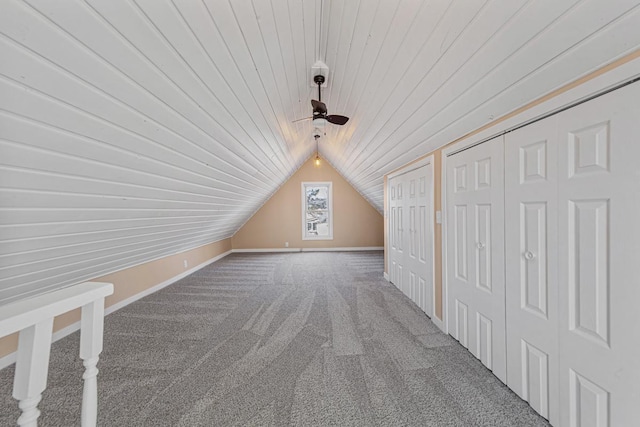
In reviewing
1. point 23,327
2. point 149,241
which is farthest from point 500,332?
point 149,241

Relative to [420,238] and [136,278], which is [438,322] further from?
[136,278]

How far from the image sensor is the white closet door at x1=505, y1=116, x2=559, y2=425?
4.18 feet

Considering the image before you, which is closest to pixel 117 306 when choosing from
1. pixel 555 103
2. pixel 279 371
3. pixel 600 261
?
pixel 279 371

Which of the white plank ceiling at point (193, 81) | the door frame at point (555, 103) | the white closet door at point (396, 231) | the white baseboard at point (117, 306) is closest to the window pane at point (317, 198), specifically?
the white baseboard at point (117, 306)

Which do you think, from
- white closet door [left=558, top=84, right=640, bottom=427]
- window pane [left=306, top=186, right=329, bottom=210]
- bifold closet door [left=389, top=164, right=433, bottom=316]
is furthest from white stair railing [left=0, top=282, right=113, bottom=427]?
window pane [left=306, top=186, right=329, bottom=210]

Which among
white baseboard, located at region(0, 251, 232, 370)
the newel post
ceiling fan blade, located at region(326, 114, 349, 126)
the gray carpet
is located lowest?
the gray carpet

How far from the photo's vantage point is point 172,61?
1.18m

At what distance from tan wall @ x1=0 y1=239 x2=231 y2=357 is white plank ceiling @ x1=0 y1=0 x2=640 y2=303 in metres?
0.44

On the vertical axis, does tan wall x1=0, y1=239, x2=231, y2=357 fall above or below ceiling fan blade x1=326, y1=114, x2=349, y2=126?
below

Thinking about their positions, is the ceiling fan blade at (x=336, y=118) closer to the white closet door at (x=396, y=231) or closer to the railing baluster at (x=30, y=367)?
the white closet door at (x=396, y=231)

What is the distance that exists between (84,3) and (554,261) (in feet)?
7.24

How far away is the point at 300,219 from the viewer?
6766 millimetres

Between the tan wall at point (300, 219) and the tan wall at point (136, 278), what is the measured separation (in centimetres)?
187

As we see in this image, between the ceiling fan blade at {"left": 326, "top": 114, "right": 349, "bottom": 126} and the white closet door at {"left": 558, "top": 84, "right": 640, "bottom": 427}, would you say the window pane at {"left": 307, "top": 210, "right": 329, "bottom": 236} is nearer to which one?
the ceiling fan blade at {"left": 326, "top": 114, "right": 349, "bottom": 126}
